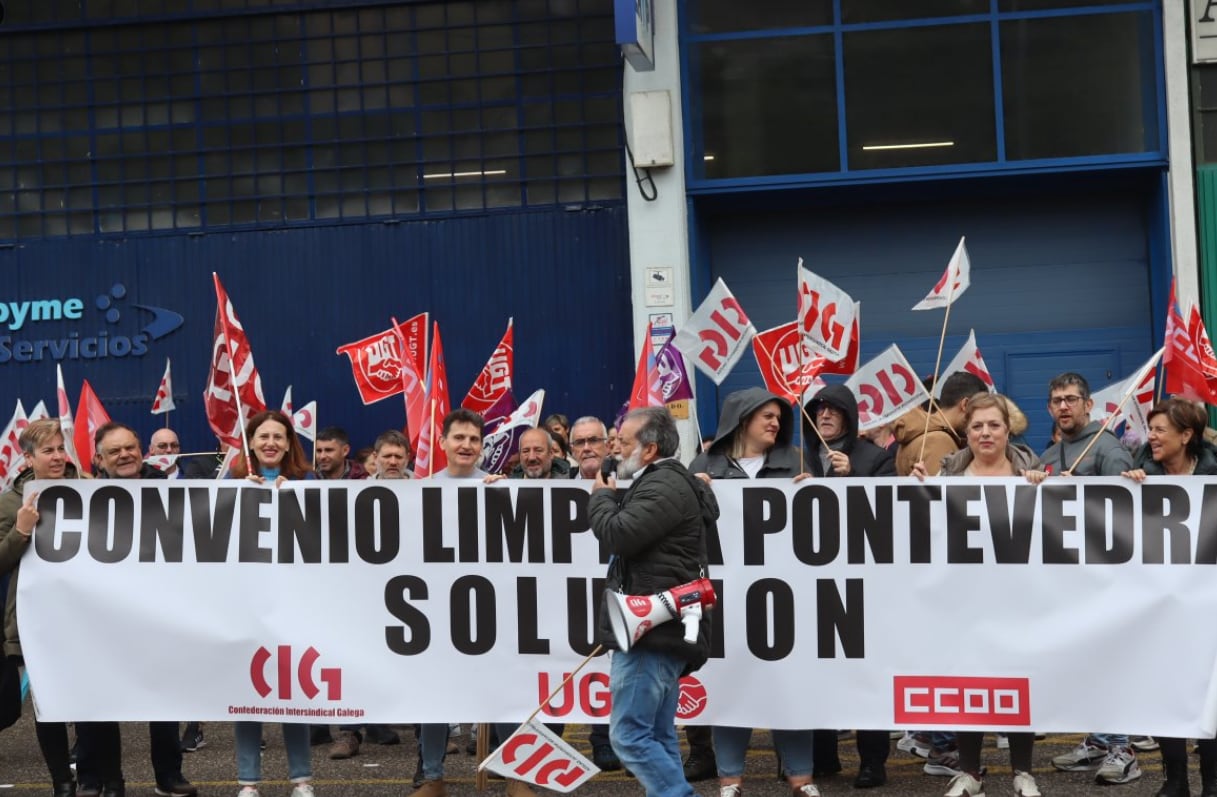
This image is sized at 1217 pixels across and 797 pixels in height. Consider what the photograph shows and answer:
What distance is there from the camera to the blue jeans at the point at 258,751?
8062 mm

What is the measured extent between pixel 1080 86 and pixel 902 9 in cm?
171

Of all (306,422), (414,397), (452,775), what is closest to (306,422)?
(306,422)

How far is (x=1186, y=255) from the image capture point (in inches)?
567

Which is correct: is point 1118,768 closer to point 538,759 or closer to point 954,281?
point 954,281

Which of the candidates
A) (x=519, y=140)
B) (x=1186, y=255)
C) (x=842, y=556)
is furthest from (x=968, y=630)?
(x=519, y=140)

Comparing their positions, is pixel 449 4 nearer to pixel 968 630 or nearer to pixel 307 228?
pixel 307 228

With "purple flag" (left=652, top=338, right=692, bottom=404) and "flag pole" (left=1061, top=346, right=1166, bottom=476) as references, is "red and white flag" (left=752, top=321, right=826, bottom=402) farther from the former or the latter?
"flag pole" (left=1061, top=346, right=1166, bottom=476)

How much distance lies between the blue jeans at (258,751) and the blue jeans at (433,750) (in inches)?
22.6

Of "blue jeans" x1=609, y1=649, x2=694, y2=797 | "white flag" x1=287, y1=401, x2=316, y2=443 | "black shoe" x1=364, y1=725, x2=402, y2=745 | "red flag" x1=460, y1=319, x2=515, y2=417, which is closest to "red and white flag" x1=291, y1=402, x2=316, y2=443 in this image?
"white flag" x1=287, y1=401, x2=316, y2=443

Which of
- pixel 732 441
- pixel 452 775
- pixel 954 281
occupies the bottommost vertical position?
pixel 452 775

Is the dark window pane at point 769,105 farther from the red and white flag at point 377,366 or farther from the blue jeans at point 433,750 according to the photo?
the blue jeans at point 433,750

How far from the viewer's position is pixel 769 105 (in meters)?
14.9

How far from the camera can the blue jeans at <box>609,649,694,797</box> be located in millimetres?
6805

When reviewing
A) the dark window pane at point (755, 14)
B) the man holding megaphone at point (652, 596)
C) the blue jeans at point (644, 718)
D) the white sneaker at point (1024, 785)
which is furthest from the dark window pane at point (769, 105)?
the blue jeans at point (644, 718)
